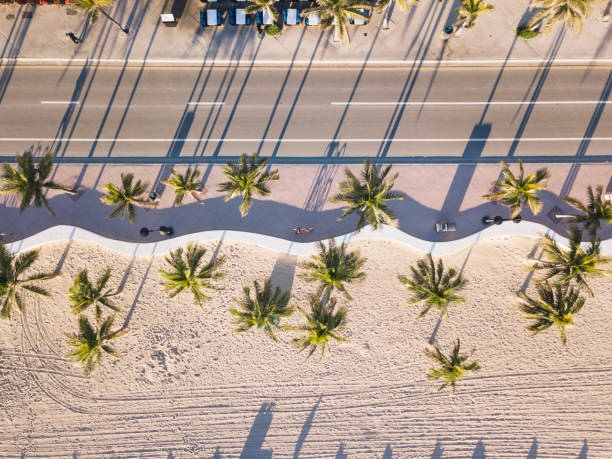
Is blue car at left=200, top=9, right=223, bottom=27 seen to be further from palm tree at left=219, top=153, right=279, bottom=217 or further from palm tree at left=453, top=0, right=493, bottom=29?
palm tree at left=453, top=0, right=493, bottom=29

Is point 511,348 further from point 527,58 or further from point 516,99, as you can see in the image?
point 527,58

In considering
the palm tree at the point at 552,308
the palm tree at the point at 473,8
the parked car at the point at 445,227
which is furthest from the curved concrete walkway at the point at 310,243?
the palm tree at the point at 473,8

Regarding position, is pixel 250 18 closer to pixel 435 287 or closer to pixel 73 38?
pixel 73 38

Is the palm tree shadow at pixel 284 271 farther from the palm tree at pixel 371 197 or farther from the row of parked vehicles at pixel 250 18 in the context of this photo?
the row of parked vehicles at pixel 250 18

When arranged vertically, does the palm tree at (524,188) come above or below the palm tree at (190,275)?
above

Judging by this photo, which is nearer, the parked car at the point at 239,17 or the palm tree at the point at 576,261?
the palm tree at the point at 576,261

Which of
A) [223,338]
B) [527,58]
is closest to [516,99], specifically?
[527,58]

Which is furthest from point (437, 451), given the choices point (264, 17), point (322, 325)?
point (264, 17)
